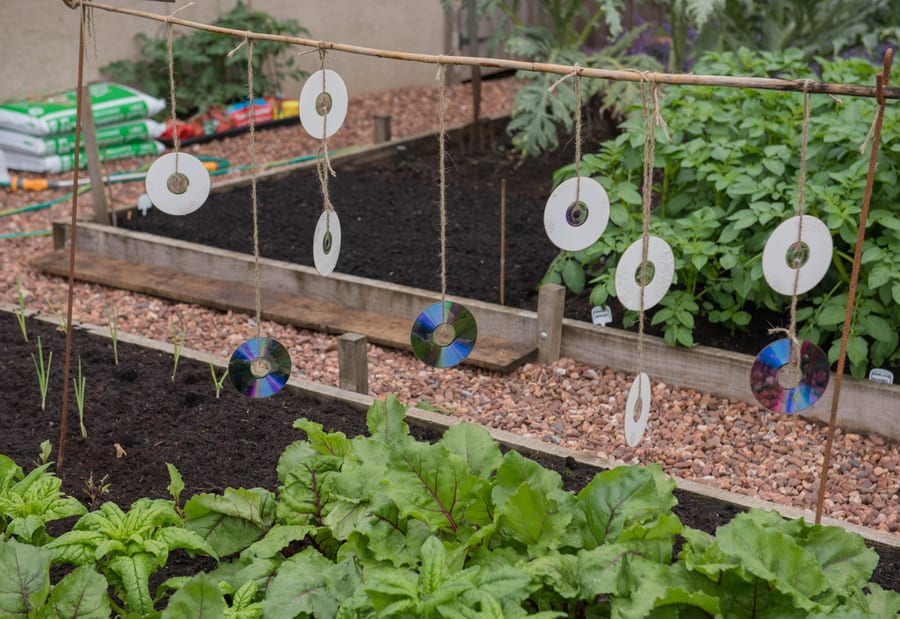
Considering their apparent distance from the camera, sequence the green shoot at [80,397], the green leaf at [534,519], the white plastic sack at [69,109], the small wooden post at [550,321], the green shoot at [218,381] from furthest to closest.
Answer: the white plastic sack at [69,109] → the small wooden post at [550,321] → the green shoot at [218,381] → the green shoot at [80,397] → the green leaf at [534,519]

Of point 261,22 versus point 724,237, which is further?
point 261,22

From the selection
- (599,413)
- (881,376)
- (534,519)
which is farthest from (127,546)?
(881,376)

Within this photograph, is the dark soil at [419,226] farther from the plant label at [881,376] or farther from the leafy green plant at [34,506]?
the leafy green plant at [34,506]

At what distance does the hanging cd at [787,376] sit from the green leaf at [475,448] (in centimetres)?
65

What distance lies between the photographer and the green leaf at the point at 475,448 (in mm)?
2900

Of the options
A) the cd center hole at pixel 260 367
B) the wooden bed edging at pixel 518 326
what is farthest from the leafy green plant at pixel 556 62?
the cd center hole at pixel 260 367

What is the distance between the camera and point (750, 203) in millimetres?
4375

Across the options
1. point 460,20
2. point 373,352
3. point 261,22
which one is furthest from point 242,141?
point 373,352

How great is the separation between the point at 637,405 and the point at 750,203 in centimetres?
162

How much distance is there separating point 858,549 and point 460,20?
9.46m

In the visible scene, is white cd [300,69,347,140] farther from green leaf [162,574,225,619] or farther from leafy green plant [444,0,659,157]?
leafy green plant [444,0,659,157]

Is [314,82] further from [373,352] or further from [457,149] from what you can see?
[457,149]

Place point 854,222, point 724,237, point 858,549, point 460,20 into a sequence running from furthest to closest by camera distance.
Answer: point 460,20 → point 724,237 → point 854,222 → point 858,549

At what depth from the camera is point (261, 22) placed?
9.37 m
